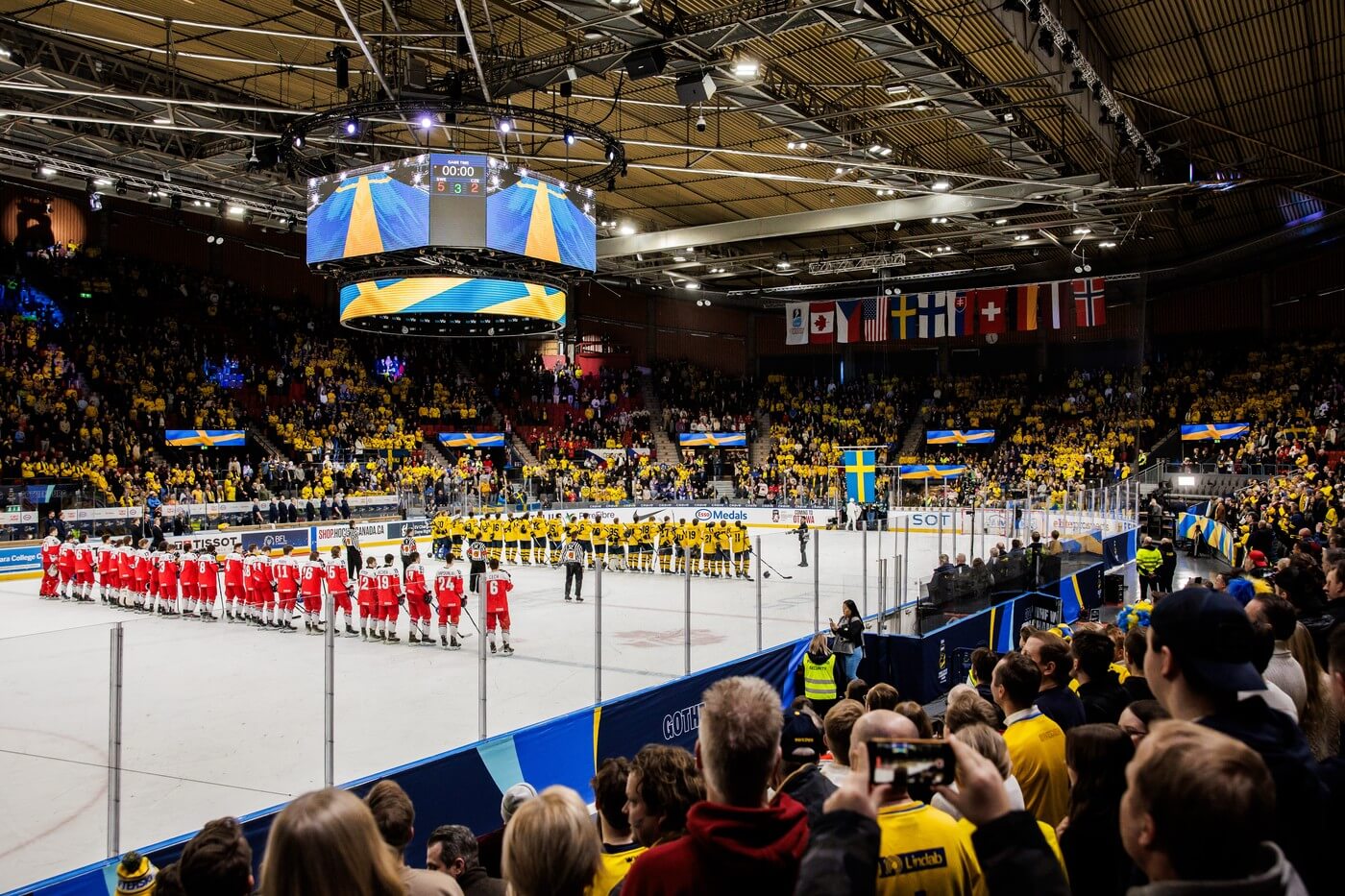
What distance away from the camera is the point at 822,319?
111 ft

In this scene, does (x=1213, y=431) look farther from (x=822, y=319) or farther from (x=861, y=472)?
(x=822, y=319)

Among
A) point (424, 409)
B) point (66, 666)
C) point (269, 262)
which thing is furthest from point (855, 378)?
point (66, 666)

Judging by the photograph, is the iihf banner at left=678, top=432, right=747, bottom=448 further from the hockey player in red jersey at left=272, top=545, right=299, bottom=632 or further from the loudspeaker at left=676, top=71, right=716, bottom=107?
the hockey player in red jersey at left=272, top=545, right=299, bottom=632

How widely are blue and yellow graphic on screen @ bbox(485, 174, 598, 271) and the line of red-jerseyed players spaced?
16.6 ft

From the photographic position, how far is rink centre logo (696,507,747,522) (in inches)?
1368

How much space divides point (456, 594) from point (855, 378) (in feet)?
118

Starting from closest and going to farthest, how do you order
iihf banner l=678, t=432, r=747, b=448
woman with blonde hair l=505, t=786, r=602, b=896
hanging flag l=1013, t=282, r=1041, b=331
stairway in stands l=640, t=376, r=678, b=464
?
1. woman with blonde hair l=505, t=786, r=602, b=896
2. hanging flag l=1013, t=282, r=1041, b=331
3. iihf banner l=678, t=432, r=747, b=448
4. stairway in stands l=640, t=376, r=678, b=464

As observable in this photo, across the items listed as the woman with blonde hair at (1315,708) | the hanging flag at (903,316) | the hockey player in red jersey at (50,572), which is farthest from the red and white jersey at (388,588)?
the hanging flag at (903,316)

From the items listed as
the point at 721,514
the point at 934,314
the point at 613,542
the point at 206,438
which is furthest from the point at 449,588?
the point at 934,314

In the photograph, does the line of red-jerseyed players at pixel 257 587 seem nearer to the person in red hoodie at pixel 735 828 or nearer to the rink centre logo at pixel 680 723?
the rink centre logo at pixel 680 723

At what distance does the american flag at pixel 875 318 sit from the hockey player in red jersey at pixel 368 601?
2176 centimetres

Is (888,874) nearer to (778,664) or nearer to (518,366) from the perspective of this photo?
(778,664)

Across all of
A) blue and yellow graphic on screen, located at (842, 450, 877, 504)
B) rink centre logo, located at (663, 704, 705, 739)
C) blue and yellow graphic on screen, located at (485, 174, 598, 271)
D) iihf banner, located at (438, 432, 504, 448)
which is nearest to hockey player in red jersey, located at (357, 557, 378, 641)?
blue and yellow graphic on screen, located at (485, 174, 598, 271)

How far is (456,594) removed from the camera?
13.4 meters
